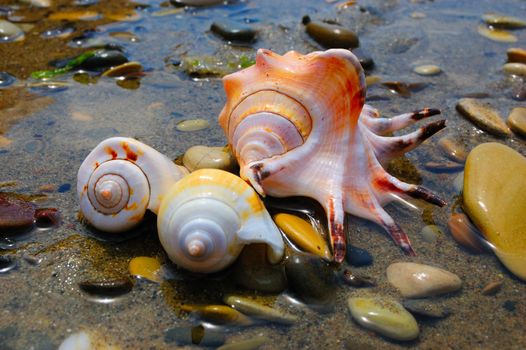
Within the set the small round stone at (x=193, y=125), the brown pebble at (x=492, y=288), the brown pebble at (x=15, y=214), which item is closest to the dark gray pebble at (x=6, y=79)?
the small round stone at (x=193, y=125)

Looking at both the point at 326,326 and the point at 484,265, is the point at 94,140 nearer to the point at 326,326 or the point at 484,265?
the point at 326,326

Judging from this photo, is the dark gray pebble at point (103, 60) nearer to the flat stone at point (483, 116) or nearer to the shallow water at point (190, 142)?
the shallow water at point (190, 142)

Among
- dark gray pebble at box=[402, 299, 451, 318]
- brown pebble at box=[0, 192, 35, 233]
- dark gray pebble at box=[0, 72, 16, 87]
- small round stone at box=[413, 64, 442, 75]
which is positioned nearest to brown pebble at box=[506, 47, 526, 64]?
small round stone at box=[413, 64, 442, 75]

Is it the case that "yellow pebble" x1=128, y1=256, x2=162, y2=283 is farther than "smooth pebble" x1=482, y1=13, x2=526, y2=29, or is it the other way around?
"smooth pebble" x1=482, y1=13, x2=526, y2=29

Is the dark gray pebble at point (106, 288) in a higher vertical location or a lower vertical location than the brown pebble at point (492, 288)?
higher

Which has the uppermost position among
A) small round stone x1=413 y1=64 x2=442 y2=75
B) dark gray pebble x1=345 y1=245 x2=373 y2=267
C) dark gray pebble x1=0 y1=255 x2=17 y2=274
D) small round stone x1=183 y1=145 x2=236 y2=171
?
small round stone x1=183 y1=145 x2=236 y2=171

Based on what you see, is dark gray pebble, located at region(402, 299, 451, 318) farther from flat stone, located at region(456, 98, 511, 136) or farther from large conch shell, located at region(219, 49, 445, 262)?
flat stone, located at region(456, 98, 511, 136)

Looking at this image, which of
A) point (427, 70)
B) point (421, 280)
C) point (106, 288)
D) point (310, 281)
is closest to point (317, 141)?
point (310, 281)
